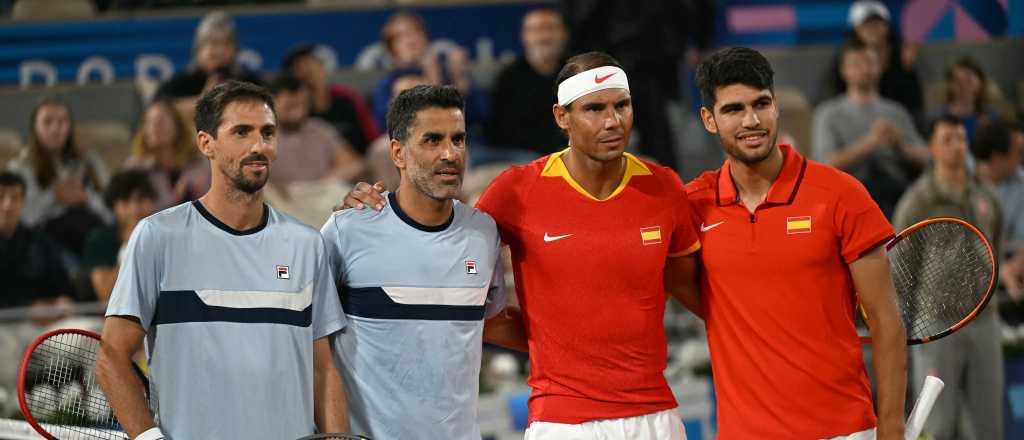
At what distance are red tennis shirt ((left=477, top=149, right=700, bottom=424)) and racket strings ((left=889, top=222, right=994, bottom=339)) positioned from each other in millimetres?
841

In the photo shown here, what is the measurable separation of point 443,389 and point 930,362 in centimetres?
463

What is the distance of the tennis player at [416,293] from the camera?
4.39 meters

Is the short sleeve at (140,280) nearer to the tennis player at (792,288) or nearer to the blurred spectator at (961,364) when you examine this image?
the tennis player at (792,288)

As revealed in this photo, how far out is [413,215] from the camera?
4.52 m

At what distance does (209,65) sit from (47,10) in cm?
173

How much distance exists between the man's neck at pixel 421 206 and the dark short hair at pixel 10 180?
15.1 ft

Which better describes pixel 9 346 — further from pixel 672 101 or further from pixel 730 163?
pixel 672 101

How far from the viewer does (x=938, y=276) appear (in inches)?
198

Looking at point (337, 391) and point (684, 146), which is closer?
point (337, 391)

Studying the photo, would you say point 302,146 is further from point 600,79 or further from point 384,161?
point 600,79

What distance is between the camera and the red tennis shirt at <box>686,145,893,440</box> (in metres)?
4.53

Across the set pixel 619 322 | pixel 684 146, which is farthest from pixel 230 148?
pixel 684 146

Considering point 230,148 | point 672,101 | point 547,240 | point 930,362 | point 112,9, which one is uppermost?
point 112,9

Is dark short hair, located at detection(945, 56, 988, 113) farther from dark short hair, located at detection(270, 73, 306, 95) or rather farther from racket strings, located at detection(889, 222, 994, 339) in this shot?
racket strings, located at detection(889, 222, 994, 339)
